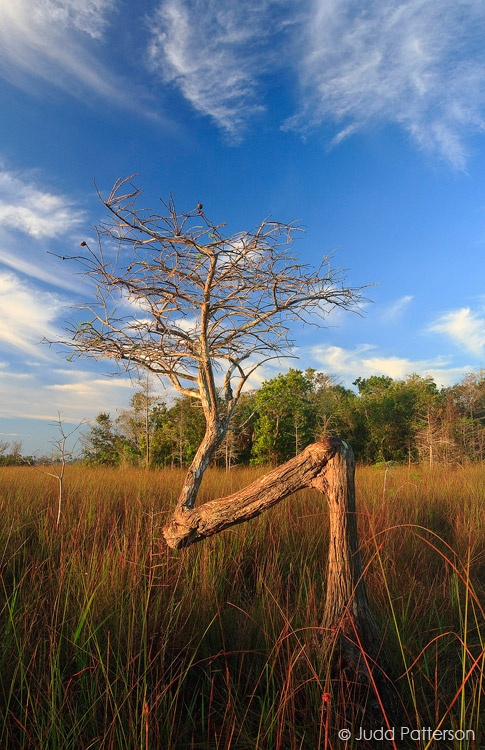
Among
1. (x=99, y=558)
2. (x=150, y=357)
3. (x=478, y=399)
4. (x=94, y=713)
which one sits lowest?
(x=94, y=713)

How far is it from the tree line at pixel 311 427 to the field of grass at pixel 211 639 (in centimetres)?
1131

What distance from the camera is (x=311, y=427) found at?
21953 millimetres

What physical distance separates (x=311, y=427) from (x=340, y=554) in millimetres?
19671

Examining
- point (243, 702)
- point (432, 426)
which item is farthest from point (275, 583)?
point (432, 426)

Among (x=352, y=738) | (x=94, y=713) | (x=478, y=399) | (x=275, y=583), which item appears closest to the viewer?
(x=352, y=738)

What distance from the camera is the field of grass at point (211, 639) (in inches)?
88.1

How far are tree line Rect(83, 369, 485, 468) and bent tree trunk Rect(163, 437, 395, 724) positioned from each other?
532 inches

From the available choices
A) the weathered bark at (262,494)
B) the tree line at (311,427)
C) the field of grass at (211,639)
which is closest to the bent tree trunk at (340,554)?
the weathered bark at (262,494)

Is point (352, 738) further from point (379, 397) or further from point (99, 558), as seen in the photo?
point (379, 397)

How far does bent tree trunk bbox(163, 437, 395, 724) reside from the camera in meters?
2.43

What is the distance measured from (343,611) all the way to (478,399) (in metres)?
24.9

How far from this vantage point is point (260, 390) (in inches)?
851

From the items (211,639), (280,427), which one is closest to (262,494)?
(211,639)

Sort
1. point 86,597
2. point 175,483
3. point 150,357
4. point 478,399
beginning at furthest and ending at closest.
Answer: point 478,399, point 175,483, point 150,357, point 86,597
